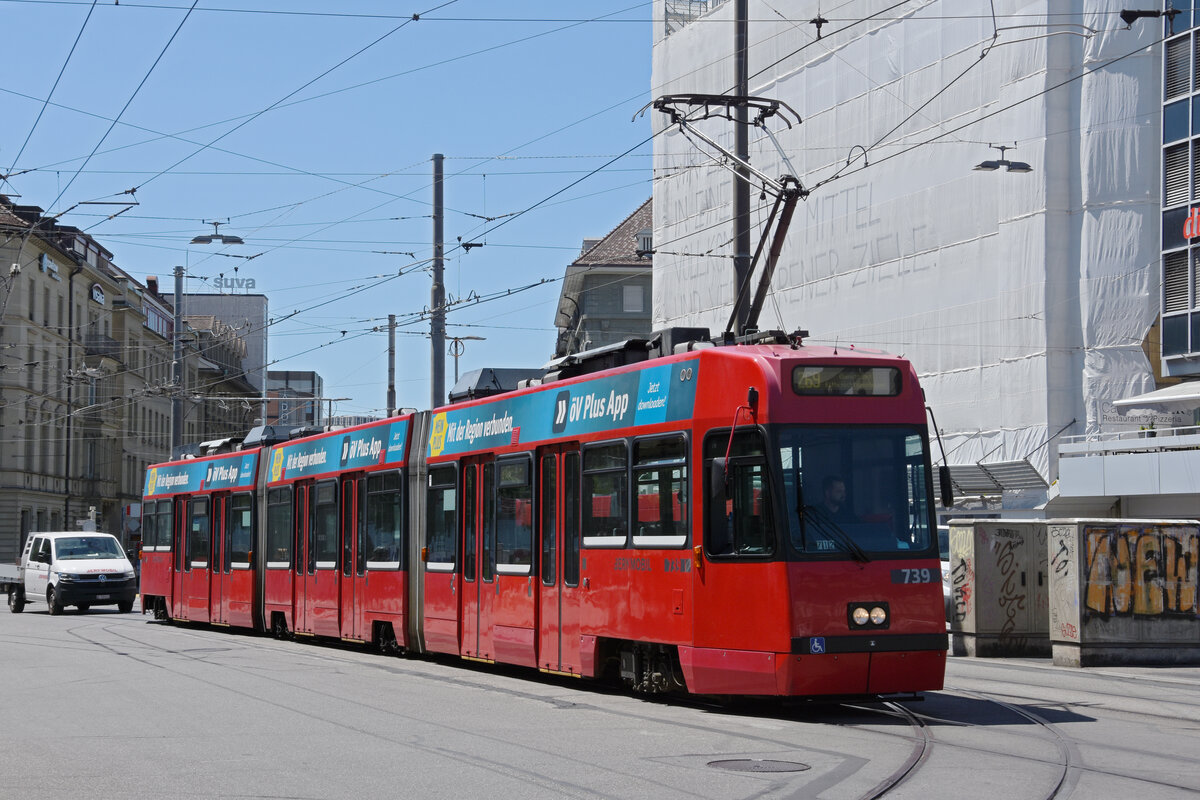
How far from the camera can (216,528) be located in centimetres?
2756

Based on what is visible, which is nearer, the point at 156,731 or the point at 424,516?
the point at 156,731

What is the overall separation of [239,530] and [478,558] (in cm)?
1065

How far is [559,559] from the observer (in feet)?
48.5

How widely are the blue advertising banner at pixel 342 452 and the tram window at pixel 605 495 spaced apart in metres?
5.48

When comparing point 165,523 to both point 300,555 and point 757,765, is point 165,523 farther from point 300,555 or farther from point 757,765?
point 757,765

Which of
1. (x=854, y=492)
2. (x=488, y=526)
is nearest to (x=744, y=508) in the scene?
(x=854, y=492)

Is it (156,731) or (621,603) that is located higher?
(621,603)

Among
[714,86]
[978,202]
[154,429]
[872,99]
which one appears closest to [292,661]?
[978,202]

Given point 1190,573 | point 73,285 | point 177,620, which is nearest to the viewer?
point 1190,573

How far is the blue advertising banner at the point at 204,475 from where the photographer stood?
26109 millimetres

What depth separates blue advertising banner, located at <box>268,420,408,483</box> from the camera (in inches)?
773

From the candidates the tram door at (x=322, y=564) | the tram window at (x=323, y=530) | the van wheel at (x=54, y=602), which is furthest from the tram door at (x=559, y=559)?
the van wheel at (x=54, y=602)

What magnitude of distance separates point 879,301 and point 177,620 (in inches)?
895

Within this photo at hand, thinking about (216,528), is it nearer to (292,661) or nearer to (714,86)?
(292,661)
